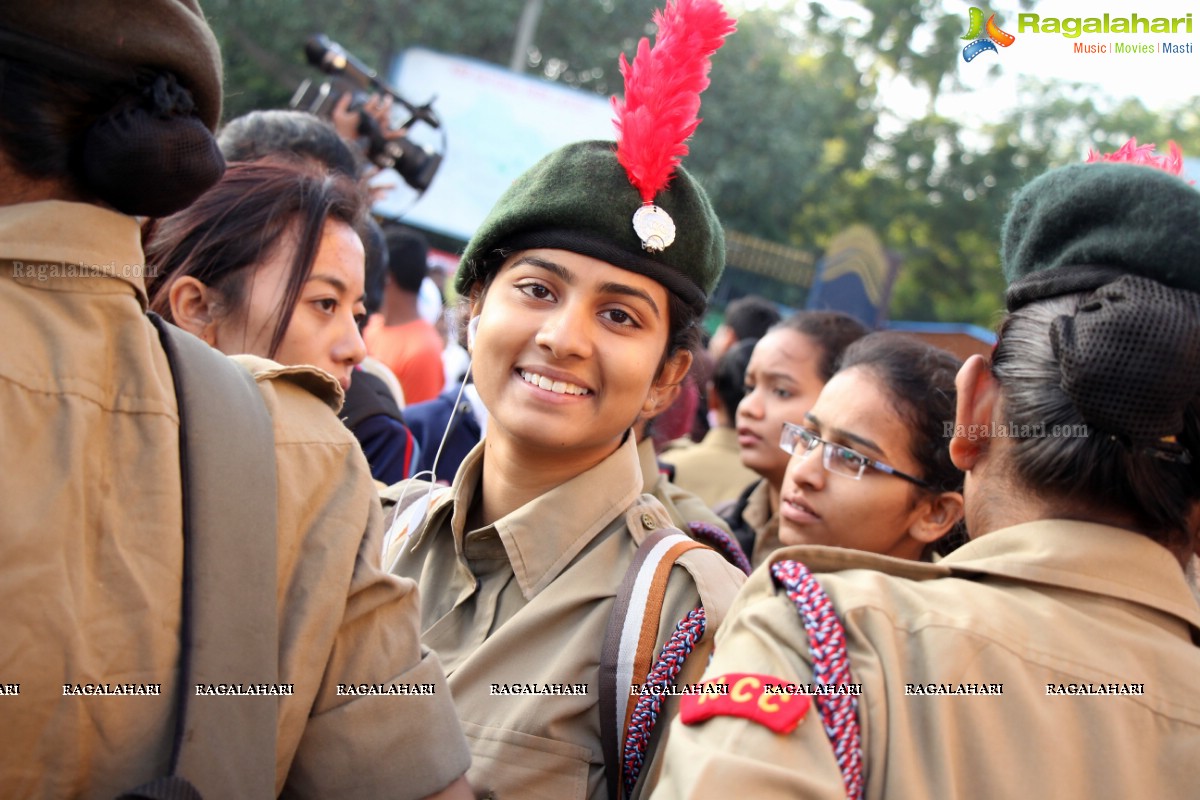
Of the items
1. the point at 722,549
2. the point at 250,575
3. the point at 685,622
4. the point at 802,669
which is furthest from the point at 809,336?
the point at 250,575

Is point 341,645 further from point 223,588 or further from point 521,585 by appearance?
point 521,585

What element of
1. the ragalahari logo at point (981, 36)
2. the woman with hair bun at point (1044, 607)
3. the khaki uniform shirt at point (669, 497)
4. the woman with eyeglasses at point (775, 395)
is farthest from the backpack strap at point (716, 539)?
the ragalahari logo at point (981, 36)

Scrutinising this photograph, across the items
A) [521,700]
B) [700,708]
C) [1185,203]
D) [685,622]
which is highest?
[1185,203]

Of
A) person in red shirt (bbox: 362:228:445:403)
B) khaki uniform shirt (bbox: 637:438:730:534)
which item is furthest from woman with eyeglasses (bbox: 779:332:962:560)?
person in red shirt (bbox: 362:228:445:403)

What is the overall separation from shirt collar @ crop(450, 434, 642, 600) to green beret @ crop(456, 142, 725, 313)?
40 cm

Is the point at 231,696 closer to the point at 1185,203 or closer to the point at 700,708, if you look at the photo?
the point at 700,708

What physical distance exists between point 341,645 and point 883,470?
1675 mm

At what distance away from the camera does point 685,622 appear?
172cm

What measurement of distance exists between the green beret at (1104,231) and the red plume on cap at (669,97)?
27.3 inches

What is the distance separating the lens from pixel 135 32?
3.90 feet

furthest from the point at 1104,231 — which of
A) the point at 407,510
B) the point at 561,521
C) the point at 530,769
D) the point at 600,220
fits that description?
the point at 407,510

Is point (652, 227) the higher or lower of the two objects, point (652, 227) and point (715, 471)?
the higher

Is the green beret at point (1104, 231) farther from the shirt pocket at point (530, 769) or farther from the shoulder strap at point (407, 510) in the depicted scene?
the shoulder strap at point (407, 510)

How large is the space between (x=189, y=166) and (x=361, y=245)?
143 cm
